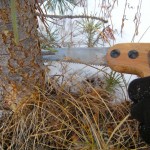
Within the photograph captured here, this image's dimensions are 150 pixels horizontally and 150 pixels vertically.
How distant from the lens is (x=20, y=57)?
3.31ft

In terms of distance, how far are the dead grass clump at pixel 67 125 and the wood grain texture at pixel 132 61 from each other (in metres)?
0.21

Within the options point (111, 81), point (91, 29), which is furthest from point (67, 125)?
point (91, 29)

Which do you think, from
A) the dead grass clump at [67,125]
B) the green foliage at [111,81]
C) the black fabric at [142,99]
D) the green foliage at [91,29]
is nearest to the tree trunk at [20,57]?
the dead grass clump at [67,125]

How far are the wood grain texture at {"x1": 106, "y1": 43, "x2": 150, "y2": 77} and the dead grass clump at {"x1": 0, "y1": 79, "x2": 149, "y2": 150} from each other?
21 cm

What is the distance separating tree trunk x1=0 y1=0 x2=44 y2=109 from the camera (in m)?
0.94

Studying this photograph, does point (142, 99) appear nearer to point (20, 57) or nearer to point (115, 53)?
point (115, 53)

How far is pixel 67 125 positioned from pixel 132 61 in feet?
1.12

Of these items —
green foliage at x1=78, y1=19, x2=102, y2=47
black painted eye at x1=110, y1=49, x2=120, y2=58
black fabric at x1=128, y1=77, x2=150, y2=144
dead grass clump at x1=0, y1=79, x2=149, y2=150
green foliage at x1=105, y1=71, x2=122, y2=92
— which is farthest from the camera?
green foliage at x1=78, y1=19, x2=102, y2=47

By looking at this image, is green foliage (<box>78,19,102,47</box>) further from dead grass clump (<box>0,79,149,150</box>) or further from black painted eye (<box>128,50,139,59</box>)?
black painted eye (<box>128,50,139,59</box>)

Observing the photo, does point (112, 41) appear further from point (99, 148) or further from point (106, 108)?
point (99, 148)

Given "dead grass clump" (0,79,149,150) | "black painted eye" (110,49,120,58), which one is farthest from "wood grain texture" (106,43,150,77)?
"dead grass clump" (0,79,149,150)

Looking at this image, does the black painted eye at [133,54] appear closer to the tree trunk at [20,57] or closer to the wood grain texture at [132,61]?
the wood grain texture at [132,61]

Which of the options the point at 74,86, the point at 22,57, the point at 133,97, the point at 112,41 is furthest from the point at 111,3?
the point at 133,97

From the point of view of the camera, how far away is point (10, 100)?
3.53 feet
